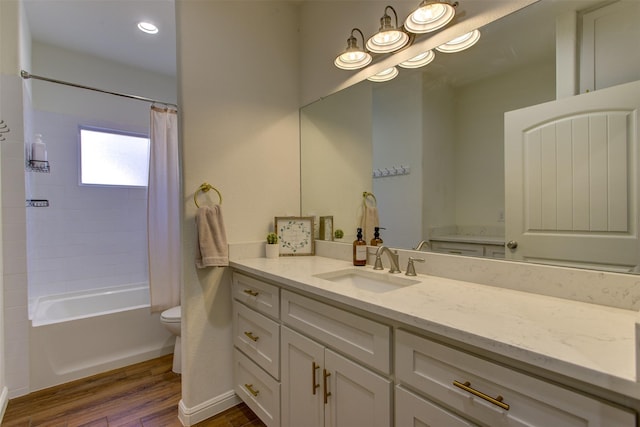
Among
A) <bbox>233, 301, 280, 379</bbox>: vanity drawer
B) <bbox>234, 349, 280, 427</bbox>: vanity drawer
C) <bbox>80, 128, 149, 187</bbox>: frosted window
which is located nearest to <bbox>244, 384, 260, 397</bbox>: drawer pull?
<bbox>234, 349, 280, 427</bbox>: vanity drawer

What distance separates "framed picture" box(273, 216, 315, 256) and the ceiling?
168 cm

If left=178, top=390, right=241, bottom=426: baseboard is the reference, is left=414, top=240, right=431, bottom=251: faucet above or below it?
above

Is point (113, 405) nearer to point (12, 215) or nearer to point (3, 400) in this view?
point (3, 400)

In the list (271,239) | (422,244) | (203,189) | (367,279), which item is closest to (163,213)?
(203,189)

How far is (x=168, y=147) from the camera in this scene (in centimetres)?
255

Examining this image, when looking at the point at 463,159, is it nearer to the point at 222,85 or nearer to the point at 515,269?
the point at 515,269

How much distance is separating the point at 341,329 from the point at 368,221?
0.78 metres

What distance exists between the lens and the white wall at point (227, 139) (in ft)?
5.44

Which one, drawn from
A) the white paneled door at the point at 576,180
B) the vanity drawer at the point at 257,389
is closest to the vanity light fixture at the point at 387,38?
the white paneled door at the point at 576,180

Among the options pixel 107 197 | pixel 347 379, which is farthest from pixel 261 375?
pixel 107 197

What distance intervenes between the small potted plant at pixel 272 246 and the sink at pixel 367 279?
0.51m

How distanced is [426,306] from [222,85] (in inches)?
63.9

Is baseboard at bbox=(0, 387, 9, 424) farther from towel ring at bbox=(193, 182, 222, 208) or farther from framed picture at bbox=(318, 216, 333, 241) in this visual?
framed picture at bbox=(318, 216, 333, 241)

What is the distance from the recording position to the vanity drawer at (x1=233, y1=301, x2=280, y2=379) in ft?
4.61
